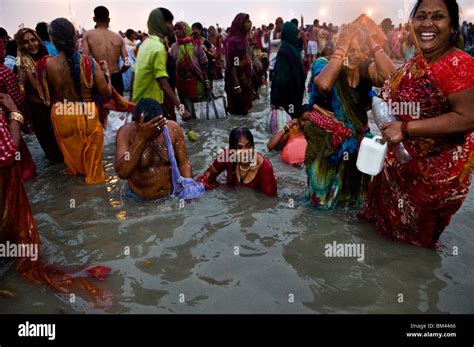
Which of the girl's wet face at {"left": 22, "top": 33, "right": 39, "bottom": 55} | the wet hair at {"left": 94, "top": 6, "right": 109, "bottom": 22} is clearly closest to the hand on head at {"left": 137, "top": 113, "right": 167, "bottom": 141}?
the girl's wet face at {"left": 22, "top": 33, "right": 39, "bottom": 55}

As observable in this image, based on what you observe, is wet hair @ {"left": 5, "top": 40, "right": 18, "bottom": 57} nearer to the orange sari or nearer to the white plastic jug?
the orange sari

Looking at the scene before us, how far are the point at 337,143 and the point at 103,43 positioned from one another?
3965 millimetres

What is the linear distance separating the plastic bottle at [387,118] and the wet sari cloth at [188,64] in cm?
475

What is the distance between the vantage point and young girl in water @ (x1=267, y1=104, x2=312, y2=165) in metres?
4.90

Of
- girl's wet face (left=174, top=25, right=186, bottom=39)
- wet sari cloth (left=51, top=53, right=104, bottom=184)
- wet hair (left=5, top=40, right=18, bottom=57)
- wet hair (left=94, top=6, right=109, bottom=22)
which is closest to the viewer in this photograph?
wet sari cloth (left=51, top=53, right=104, bottom=184)

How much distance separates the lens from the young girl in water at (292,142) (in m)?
4.90

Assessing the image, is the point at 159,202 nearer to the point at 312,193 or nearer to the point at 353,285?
the point at 312,193

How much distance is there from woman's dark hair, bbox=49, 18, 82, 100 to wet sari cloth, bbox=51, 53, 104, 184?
0.13ft

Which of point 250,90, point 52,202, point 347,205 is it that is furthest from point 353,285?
point 250,90

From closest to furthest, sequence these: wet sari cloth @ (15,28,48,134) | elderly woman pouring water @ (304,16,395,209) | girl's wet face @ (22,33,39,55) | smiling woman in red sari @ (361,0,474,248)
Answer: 1. smiling woman in red sari @ (361,0,474,248)
2. elderly woman pouring water @ (304,16,395,209)
3. wet sari cloth @ (15,28,48,134)
4. girl's wet face @ (22,33,39,55)

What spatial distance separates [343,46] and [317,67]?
1.07ft

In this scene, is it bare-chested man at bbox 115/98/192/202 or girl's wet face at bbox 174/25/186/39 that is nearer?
bare-chested man at bbox 115/98/192/202

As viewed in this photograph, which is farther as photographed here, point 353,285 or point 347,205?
point 347,205
